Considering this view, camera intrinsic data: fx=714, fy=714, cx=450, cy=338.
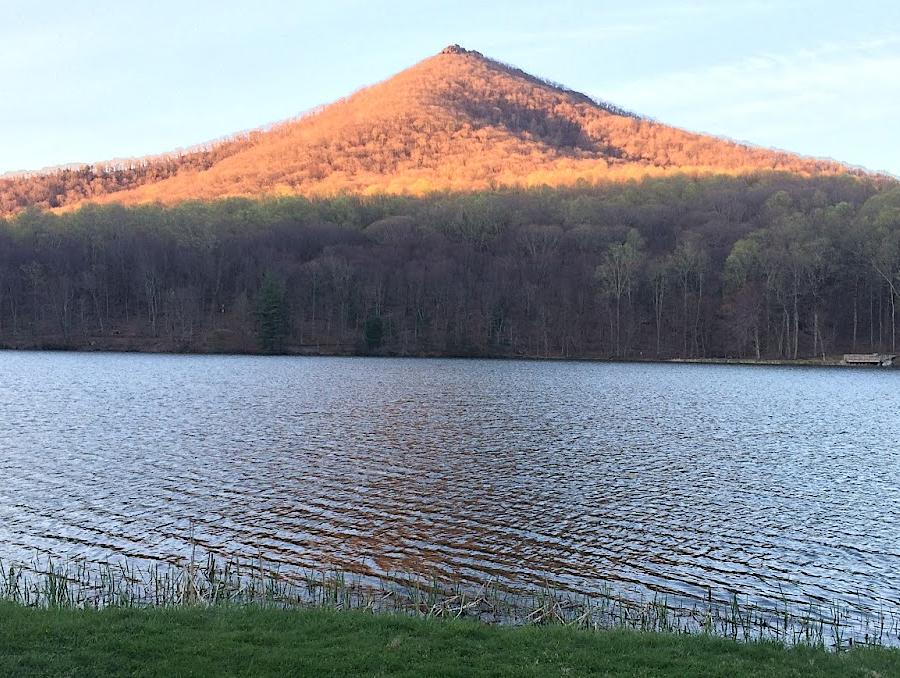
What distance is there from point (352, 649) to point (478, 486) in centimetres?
1443

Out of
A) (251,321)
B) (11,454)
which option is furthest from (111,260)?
(11,454)

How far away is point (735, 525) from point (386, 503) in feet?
32.3

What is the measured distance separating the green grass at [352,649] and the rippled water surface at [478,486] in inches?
186

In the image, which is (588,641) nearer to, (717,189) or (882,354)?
(882,354)

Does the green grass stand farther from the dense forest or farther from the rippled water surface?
the dense forest

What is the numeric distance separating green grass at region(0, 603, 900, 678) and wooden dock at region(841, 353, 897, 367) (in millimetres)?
87282

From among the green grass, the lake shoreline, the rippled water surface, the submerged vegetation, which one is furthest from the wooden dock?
the green grass

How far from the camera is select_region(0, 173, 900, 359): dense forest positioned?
9612 centimetres

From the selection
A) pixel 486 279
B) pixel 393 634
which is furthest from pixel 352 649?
pixel 486 279

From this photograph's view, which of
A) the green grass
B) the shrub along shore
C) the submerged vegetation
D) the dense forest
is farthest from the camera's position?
the dense forest

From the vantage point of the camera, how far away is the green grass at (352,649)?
856 centimetres

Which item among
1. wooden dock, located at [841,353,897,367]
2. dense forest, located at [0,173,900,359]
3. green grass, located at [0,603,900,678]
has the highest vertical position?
dense forest, located at [0,173,900,359]

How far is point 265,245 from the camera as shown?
12756 cm

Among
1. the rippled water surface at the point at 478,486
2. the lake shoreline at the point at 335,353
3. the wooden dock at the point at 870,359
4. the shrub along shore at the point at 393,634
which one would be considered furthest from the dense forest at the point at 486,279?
the shrub along shore at the point at 393,634
